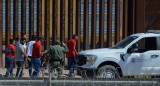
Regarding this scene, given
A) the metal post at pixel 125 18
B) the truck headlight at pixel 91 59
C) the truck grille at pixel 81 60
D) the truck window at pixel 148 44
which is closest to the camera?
the truck headlight at pixel 91 59

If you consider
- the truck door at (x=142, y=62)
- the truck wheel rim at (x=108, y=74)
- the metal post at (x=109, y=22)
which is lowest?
the truck wheel rim at (x=108, y=74)

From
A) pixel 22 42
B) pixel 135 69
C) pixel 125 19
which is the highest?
pixel 125 19

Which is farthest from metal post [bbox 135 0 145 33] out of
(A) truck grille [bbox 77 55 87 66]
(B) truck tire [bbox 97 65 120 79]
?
(B) truck tire [bbox 97 65 120 79]

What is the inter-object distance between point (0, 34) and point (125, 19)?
541cm

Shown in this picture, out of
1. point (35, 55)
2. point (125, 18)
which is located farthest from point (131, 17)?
point (35, 55)

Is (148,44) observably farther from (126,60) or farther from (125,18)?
(125,18)

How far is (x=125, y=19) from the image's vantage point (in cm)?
1658

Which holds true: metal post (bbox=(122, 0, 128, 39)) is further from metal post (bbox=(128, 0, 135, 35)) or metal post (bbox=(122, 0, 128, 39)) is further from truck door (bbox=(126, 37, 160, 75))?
truck door (bbox=(126, 37, 160, 75))

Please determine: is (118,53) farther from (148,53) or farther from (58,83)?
(58,83)

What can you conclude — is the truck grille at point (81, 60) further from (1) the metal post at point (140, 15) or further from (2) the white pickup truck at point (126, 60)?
(1) the metal post at point (140, 15)

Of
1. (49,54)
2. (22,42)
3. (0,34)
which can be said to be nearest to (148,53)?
(49,54)

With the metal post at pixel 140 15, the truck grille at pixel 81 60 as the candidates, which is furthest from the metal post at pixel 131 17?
the truck grille at pixel 81 60

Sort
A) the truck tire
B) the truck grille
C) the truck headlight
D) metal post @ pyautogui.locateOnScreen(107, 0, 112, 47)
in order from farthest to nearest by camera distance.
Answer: metal post @ pyautogui.locateOnScreen(107, 0, 112, 47) < the truck grille < the truck headlight < the truck tire

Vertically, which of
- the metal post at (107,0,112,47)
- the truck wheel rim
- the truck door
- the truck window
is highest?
the metal post at (107,0,112,47)
